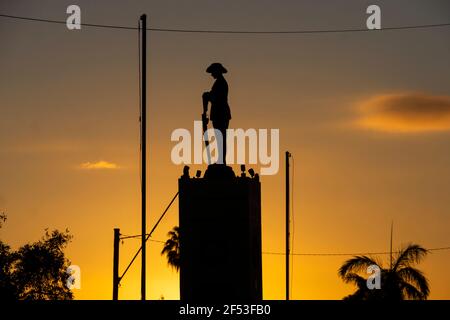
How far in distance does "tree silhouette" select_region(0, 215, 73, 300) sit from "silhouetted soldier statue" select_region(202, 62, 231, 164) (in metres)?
27.3

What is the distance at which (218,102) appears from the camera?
38.9 metres

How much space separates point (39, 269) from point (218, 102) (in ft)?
96.0

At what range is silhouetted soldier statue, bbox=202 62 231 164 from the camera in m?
38.9

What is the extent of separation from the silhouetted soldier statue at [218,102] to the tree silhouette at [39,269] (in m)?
27.3

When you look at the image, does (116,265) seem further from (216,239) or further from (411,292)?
(411,292)

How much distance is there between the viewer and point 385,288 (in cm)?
5941

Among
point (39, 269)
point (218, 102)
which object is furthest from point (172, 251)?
point (218, 102)

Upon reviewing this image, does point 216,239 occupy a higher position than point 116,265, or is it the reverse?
point 216,239
